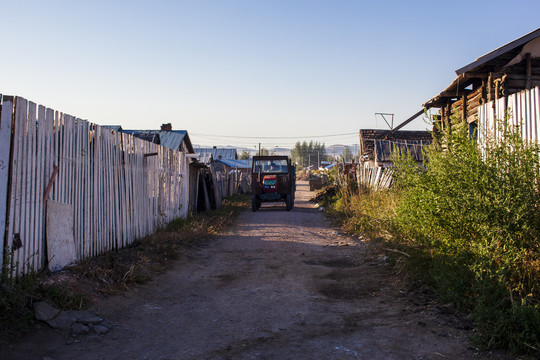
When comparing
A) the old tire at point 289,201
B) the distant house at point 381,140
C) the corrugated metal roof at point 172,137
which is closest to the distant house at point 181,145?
the corrugated metal roof at point 172,137

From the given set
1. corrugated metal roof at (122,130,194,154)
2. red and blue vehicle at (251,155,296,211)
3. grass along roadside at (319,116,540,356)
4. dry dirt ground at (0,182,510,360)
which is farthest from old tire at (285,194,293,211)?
grass along roadside at (319,116,540,356)

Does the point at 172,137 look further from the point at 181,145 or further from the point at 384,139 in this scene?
the point at 384,139

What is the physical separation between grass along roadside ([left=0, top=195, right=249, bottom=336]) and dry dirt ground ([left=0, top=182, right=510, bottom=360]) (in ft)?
0.61

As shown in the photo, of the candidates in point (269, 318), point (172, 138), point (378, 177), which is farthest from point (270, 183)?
point (269, 318)

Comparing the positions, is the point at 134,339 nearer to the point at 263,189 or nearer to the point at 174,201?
the point at 174,201

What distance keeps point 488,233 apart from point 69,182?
5191 mm

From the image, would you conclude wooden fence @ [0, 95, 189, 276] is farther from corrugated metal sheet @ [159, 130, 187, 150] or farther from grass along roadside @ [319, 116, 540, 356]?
corrugated metal sheet @ [159, 130, 187, 150]

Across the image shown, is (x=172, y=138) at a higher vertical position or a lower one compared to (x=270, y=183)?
higher

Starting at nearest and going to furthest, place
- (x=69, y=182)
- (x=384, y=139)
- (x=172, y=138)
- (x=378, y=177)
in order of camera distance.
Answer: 1. (x=69, y=182)
2. (x=378, y=177)
3. (x=172, y=138)
4. (x=384, y=139)

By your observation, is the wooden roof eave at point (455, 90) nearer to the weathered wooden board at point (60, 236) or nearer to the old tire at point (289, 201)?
the weathered wooden board at point (60, 236)

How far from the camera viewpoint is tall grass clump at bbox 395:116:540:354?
3.62 m

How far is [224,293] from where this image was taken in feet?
18.4

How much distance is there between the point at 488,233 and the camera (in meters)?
4.66

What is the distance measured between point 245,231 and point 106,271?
20.2 ft
